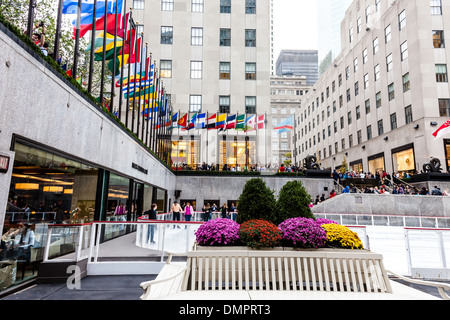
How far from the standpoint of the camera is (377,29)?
41375 millimetres

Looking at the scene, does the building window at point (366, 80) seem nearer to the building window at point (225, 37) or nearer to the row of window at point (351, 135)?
the row of window at point (351, 135)

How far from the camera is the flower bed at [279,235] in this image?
16.6ft

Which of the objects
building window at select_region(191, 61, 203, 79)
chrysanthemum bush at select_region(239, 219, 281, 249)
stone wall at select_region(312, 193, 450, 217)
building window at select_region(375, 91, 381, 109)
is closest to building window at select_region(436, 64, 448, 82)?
building window at select_region(375, 91, 381, 109)

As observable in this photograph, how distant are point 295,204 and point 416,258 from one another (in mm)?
5124

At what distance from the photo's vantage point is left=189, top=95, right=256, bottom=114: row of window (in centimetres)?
3884

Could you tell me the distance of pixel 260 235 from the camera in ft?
16.6

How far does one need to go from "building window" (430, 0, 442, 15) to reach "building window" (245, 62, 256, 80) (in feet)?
72.4

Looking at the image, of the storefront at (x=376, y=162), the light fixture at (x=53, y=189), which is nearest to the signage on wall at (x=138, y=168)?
the light fixture at (x=53, y=189)

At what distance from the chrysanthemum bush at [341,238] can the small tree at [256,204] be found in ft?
5.12

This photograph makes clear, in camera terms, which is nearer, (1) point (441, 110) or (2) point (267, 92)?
(1) point (441, 110)

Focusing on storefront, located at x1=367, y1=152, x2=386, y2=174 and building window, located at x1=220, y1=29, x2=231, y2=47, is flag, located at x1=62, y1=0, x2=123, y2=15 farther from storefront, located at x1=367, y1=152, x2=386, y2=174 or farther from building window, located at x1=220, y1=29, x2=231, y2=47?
storefront, located at x1=367, y1=152, x2=386, y2=174

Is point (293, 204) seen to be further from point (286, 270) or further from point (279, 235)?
point (286, 270)
